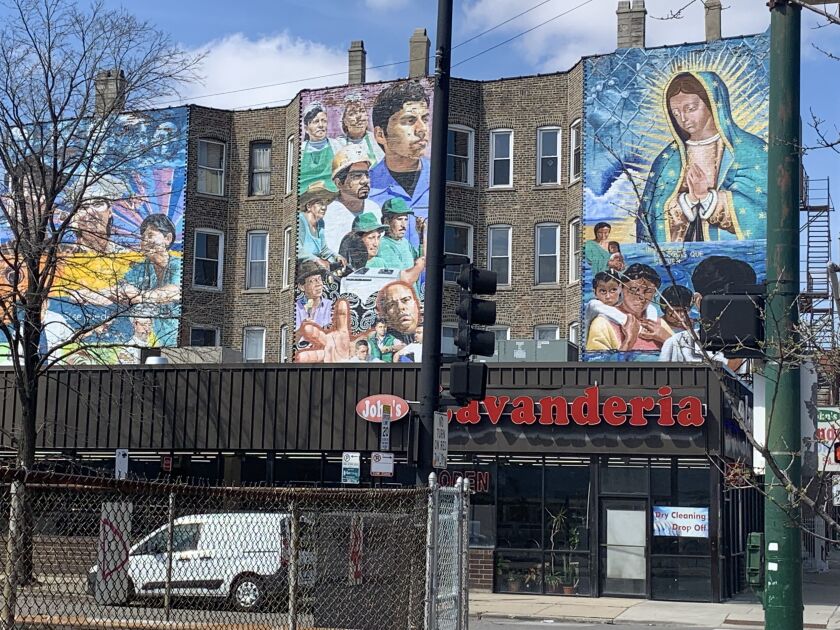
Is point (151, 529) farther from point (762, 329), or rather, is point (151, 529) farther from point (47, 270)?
point (47, 270)

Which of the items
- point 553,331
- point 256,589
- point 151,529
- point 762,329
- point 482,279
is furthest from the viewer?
point 553,331

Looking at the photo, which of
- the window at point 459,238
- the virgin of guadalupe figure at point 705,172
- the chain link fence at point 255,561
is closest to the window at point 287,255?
the window at point 459,238

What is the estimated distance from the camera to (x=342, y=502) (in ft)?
29.1

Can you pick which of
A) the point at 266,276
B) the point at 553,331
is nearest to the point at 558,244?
the point at 553,331

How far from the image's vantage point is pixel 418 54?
36.8m

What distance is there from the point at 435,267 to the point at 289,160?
23470 mm

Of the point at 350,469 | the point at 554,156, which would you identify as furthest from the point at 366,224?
the point at 350,469

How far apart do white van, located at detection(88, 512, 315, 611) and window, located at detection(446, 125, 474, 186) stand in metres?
25.5

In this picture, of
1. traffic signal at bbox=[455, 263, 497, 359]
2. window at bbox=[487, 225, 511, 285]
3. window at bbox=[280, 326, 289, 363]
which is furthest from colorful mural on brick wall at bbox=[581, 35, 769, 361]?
traffic signal at bbox=[455, 263, 497, 359]

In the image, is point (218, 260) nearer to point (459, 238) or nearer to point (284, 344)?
point (284, 344)

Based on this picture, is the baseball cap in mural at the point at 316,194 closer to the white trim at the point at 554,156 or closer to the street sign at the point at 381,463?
the white trim at the point at 554,156

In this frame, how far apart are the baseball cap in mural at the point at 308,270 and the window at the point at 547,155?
7.03 meters

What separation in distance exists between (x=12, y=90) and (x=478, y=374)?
1407cm

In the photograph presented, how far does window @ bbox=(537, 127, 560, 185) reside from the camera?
3488cm
